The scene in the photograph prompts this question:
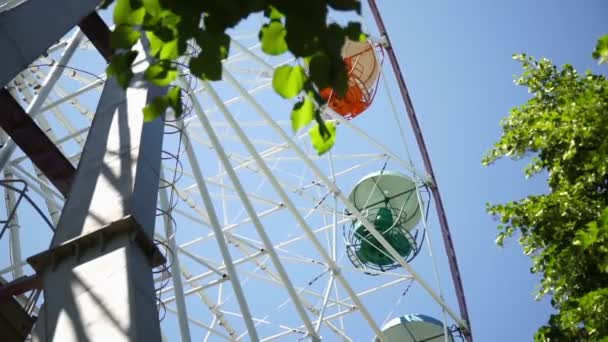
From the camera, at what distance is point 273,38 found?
348cm

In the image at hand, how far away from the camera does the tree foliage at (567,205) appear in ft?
25.4

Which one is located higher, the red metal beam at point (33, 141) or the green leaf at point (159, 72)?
the red metal beam at point (33, 141)

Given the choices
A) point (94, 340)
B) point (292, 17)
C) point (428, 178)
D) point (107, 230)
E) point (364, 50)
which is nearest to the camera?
point (292, 17)

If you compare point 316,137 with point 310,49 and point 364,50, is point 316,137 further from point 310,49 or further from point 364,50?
point 364,50

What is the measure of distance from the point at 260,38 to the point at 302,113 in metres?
0.39

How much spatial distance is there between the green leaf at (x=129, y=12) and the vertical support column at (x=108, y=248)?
2.63 metres

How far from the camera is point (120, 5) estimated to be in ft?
12.1

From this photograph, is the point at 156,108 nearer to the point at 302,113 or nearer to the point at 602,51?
the point at 302,113

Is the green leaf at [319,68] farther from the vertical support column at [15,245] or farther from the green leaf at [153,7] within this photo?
the vertical support column at [15,245]

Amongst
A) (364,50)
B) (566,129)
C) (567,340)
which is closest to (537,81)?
(566,129)

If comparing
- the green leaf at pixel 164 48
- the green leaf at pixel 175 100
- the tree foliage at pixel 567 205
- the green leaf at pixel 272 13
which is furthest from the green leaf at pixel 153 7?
the tree foliage at pixel 567 205

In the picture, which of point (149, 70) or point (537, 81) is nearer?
point (149, 70)

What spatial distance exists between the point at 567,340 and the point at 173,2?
5.70 meters

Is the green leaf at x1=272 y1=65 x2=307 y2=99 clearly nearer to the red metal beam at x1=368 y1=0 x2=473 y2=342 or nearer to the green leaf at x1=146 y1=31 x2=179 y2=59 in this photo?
the green leaf at x1=146 y1=31 x2=179 y2=59
